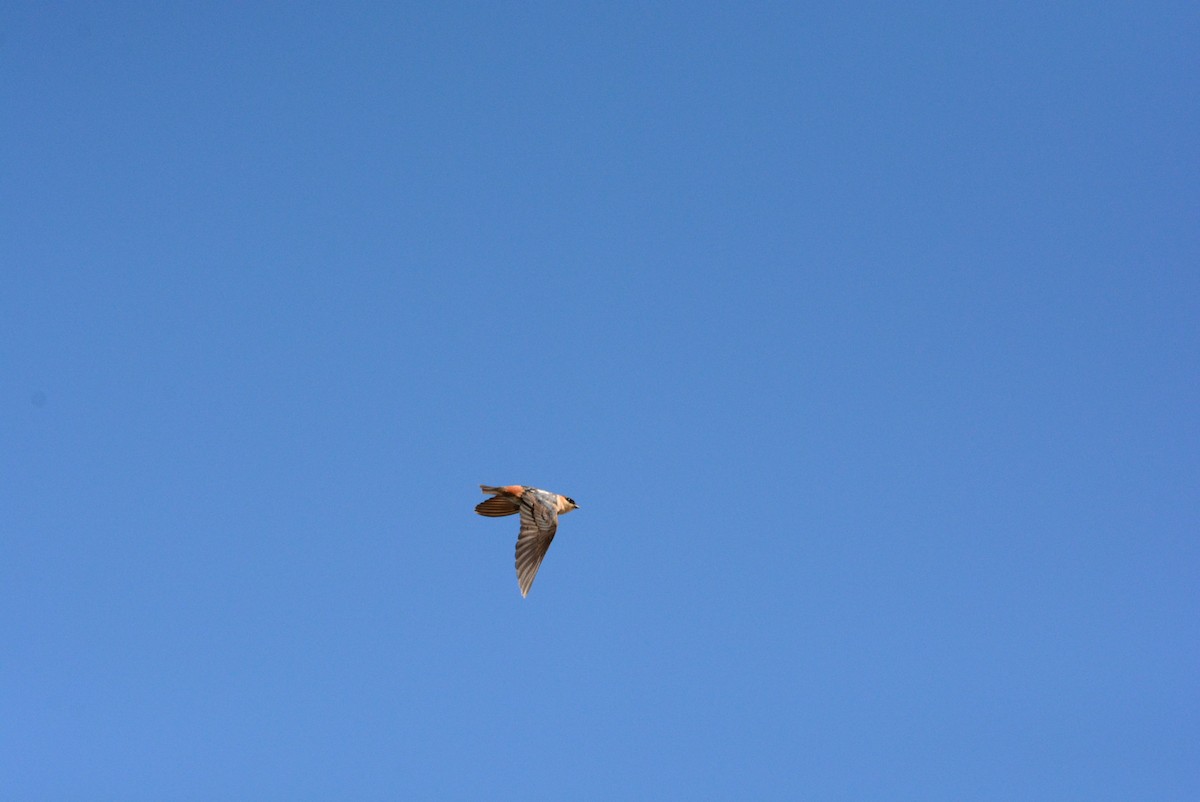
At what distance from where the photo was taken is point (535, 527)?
37406 mm

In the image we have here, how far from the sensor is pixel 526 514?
37.8 meters

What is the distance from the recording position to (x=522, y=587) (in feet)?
115

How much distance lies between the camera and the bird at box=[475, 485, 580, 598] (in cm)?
3669

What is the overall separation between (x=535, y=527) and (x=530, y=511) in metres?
0.63

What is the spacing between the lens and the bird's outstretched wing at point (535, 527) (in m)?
Answer: 36.4

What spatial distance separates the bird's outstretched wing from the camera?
36.4 meters

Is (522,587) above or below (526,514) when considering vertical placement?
below

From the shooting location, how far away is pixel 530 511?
37719 millimetres

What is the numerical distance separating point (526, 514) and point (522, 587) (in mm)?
3350

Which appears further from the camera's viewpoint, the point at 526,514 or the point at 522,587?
the point at 526,514

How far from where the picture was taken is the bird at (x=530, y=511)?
36688 millimetres
